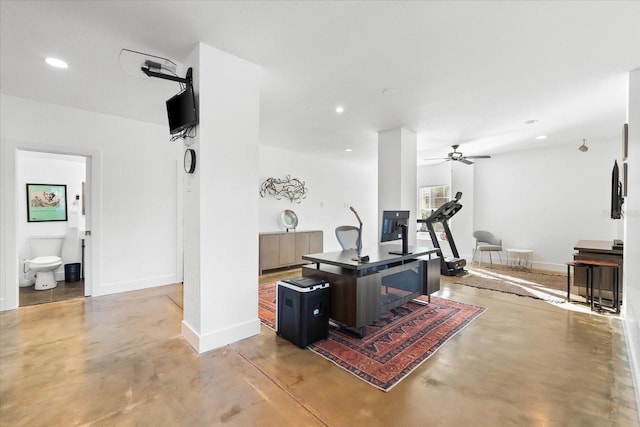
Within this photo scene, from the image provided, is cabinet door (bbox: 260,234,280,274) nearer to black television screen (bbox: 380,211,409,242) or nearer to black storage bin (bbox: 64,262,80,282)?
black television screen (bbox: 380,211,409,242)

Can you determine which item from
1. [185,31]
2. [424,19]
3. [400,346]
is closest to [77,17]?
[185,31]

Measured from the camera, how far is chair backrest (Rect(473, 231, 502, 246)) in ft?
21.9

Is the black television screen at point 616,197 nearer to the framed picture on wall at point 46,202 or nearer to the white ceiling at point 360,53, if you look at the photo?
the white ceiling at point 360,53

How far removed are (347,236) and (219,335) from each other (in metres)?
1.83

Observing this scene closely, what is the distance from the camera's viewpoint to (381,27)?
86.0 inches

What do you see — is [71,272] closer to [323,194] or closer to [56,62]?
[56,62]

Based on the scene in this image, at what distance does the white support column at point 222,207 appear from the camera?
2.46m

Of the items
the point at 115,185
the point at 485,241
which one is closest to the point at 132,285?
the point at 115,185

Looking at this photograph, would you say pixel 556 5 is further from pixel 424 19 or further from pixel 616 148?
pixel 616 148

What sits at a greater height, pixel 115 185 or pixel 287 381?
pixel 115 185

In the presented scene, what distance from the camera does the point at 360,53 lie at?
8.36ft

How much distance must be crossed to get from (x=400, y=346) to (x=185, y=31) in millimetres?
3288

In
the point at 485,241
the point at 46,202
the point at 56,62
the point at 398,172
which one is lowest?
the point at 485,241

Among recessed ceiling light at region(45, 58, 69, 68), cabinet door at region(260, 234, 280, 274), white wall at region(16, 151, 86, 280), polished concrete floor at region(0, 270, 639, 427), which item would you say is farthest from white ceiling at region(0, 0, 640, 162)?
polished concrete floor at region(0, 270, 639, 427)
